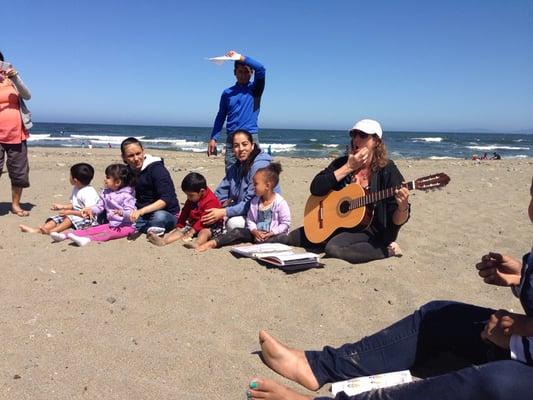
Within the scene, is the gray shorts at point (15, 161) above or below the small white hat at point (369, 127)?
below

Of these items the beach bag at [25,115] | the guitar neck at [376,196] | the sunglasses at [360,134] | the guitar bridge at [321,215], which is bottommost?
the guitar bridge at [321,215]

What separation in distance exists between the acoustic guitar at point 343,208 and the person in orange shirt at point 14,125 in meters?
3.79

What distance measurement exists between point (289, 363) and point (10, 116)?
202 inches

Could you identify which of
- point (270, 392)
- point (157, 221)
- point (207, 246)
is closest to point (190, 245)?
point (207, 246)

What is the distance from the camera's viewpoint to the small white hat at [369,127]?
4238mm

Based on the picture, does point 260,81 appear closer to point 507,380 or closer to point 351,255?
point 351,255

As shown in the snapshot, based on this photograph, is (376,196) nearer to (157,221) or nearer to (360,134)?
(360,134)

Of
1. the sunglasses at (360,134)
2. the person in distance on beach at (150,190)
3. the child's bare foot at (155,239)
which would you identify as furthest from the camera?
the person in distance on beach at (150,190)

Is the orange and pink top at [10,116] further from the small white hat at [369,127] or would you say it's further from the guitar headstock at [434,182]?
the guitar headstock at [434,182]

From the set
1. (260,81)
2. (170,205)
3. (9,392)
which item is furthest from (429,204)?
(9,392)

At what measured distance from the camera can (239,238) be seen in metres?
4.87

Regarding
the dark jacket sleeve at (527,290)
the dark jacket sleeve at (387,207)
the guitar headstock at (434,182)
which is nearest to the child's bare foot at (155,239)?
the dark jacket sleeve at (387,207)

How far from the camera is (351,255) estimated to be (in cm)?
436

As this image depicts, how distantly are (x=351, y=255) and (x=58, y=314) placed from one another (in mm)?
2502
